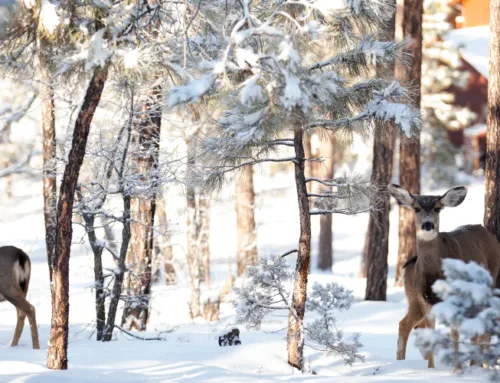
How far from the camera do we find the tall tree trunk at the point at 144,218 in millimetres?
12688

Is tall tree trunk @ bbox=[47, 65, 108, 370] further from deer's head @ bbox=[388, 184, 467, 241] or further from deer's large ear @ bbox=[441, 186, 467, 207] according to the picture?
deer's large ear @ bbox=[441, 186, 467, 207]

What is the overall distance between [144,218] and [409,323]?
5.30 metres

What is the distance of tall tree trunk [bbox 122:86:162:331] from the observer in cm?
1269

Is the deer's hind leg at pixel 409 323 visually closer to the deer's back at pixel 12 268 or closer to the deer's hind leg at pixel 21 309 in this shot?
the deer's hind leg at pixel 21 309

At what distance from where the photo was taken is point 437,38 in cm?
3925

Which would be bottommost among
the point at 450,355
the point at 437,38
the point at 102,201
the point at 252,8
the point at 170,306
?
the point at 170,306

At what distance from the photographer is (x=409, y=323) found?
32.0ft

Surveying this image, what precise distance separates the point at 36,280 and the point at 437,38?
70.2 ft

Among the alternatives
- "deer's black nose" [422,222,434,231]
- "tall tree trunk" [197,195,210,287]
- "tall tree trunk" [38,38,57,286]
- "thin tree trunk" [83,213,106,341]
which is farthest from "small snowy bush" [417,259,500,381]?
"tall tree trunk" [197,195,210,287]

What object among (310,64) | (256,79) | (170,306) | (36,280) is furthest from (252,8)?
(36,280)

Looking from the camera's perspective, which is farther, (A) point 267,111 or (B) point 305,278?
(B) point 305,278

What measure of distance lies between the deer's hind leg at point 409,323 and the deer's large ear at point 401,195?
50.7 inches

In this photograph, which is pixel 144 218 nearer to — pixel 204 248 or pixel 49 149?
pixel 49 149

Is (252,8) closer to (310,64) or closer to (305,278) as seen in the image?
(310,64)
